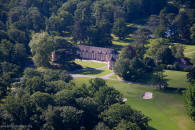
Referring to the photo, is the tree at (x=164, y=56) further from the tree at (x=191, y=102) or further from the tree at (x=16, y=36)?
the tree at (x=16, y=36)

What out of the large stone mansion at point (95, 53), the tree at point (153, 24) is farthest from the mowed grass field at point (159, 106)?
the tree at point (153, 24)

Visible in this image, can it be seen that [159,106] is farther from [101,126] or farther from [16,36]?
[16,36]

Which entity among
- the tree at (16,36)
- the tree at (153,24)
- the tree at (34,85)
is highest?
the tree at (153,24)

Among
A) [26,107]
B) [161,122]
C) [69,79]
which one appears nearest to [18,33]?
[69,79]

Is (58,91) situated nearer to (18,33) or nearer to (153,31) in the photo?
(18,33)

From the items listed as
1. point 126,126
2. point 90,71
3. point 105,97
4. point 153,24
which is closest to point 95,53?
point 90,71

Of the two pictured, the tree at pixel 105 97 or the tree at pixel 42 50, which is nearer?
the tree at pixel 105 97

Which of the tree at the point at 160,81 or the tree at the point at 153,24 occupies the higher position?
the tree at the point at 153,24
